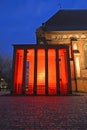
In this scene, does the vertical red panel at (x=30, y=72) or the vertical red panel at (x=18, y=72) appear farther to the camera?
the vertical red panel at (x=30, y=72)

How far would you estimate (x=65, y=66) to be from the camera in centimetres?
2450

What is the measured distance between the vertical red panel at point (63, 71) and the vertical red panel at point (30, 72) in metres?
3.48

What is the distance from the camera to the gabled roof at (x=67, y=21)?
119ft

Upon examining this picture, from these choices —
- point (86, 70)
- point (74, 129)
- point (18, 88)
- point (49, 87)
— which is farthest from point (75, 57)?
point (74, 129)

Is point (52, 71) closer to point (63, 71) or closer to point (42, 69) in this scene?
point (42, 69)

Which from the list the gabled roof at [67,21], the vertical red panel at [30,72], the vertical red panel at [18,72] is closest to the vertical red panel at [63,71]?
the vertical red panel at [30,72]

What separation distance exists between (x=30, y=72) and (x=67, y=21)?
17.5 meters

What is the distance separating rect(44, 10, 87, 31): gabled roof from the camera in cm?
3631

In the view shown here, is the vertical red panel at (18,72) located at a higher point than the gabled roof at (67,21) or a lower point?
lower

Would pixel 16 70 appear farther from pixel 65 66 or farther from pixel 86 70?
pixel 86 70

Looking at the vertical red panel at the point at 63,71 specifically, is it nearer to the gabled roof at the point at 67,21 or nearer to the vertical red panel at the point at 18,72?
the vertical red panel at the point at 18,72

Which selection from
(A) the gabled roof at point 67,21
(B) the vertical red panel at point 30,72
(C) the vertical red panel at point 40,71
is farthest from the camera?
(A) the gabled roof at point 67,21

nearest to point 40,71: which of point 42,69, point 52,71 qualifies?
point 42,69

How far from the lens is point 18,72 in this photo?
2411 cm
